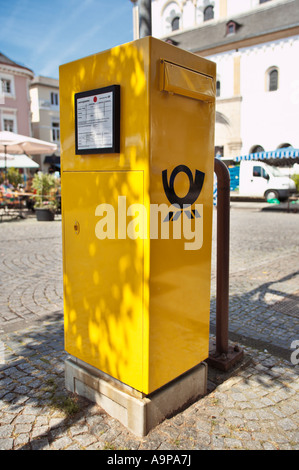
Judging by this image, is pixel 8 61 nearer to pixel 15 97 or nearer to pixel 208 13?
pixel 15 97

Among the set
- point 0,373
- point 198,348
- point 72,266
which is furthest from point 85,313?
point 0,373

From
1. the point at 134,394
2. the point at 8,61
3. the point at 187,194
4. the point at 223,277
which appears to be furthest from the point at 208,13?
the point at 134,394

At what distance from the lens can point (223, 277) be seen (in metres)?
3.16

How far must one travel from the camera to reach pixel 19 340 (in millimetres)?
3686

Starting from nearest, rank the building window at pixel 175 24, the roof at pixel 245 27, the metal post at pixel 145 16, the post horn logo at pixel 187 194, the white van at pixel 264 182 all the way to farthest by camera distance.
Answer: the post horn logo at pixel 187 194
the metal post at pixel 145 16
the white van at pixel 264 182
the roof at pixel 245 27
the building window at pixel 175 24

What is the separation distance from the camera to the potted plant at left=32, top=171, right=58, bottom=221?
13047 mm

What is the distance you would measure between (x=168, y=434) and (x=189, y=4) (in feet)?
138

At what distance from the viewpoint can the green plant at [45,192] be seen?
13141 millimetres

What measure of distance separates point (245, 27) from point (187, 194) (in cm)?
3556

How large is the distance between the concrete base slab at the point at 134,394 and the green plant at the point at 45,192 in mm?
10886

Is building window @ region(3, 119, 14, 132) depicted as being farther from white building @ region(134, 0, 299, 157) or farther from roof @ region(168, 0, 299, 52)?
white building @ region(134, 0, 299, 157)

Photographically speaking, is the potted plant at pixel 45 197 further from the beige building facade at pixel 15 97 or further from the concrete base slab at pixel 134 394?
the beige building facade at pixel 15 97

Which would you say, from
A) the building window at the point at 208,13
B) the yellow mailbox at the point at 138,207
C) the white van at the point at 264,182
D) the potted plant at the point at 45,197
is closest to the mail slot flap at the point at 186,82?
the yellow mailbox at the point at 138,207

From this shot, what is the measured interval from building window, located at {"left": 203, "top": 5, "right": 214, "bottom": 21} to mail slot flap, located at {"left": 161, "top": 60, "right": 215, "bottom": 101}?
39.4m
